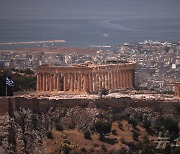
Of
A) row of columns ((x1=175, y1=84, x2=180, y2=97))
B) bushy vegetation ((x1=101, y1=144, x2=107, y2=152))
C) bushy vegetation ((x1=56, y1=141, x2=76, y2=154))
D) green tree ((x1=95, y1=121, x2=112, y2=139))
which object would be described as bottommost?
bushy vegetation ((x1=101, y1=144, x2=107, y2=152))

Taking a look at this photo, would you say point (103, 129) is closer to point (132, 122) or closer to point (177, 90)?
point (132, 122)

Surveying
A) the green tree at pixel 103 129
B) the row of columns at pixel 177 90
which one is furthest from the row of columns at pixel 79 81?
the green tree at pixel 103 129

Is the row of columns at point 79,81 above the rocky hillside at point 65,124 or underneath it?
→ above

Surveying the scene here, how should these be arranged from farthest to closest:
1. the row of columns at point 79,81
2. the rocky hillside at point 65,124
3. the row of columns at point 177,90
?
the row of columns at point 79,81
the row of columns at point 177,90
the rocky hillside at point 65,124

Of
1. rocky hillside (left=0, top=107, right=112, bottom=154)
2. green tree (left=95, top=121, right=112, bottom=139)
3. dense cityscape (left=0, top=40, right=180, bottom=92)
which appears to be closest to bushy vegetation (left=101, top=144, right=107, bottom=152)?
green tree (left=95, top=121, right=112, bottom=139)

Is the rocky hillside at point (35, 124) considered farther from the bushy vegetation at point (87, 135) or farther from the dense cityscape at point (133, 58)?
the dense cityscape at point (133, 58)

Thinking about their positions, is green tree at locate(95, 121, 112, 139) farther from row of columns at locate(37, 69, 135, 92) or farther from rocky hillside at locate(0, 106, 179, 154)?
row of columns at locate(37, 69, 135, 92)

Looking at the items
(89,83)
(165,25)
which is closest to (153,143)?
(89,83)

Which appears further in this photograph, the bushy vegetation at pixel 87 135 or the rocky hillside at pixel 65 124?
the bushy vegetation at pixel 87 135

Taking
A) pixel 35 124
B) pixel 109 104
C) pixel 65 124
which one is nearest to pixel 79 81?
pixel 109 104

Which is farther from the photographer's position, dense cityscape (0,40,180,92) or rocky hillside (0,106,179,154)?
dense cityscape (0,40,180,92)
